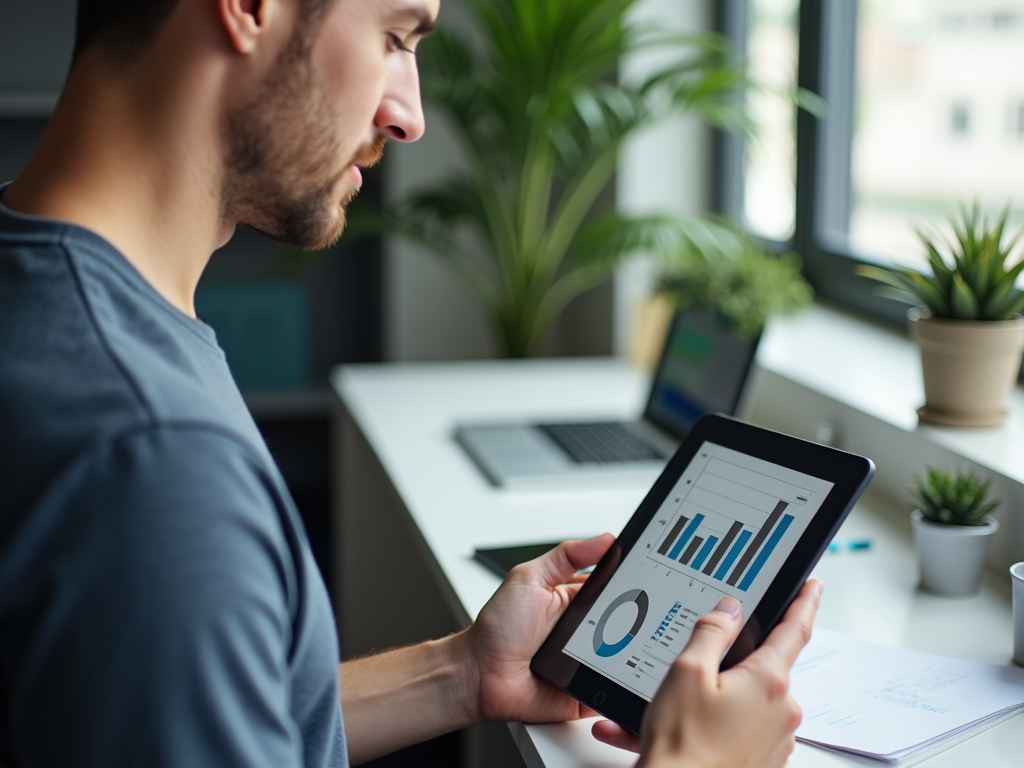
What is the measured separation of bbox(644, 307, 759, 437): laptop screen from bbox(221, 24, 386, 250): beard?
0.87m

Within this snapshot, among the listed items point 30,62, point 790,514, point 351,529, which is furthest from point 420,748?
point 30,62

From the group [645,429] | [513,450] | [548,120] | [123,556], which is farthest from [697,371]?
[123,556]

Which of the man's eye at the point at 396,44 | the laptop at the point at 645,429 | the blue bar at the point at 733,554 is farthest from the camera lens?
the laptop at the point at 645,429

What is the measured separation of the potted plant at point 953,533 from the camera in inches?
44.4

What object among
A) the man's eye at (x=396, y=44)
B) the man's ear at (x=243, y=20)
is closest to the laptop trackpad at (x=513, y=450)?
the man's eye at (x=396, y=44)

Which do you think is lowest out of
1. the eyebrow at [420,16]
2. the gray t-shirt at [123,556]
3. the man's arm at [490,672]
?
the man's arm at [490,672]

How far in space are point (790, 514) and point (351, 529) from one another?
137 centimetres

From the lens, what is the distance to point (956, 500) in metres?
1.14

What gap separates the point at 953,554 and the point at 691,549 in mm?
372

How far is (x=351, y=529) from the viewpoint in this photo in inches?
83.5

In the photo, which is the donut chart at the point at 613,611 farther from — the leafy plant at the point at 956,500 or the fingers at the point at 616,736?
the leafy plant at the point at 956,500

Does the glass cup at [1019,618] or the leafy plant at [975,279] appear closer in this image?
the glass cup at [1019,618]

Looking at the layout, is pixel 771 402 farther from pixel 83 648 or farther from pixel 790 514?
pixel 83 648

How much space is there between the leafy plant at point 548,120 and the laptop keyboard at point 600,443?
1.96 feet
